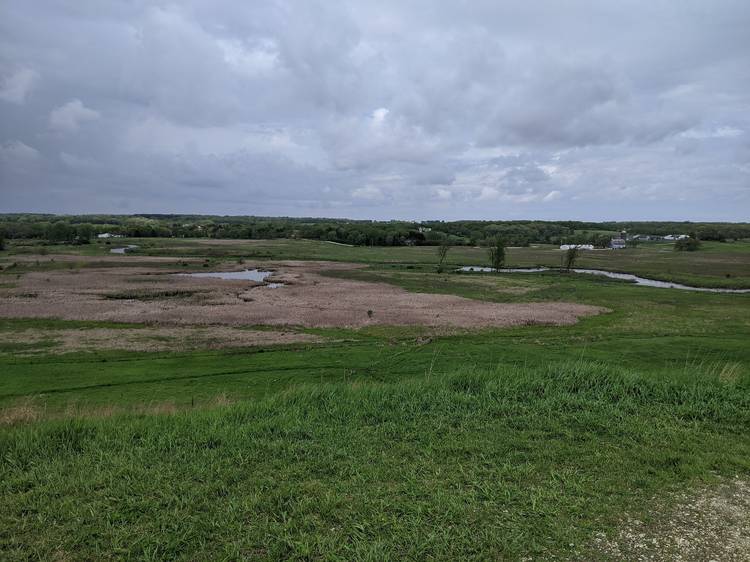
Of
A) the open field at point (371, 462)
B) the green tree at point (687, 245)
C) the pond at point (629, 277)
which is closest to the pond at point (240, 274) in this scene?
the pond at point (629, 277)

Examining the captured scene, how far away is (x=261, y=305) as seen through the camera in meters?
45.4

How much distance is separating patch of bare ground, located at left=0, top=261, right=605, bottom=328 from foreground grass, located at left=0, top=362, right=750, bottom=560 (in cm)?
2531

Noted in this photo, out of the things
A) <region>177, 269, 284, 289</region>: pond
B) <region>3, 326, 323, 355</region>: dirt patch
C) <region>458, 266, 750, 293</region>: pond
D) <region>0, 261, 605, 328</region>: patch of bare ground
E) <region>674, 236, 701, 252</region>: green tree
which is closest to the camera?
<region>3, 326, 323, 355</region>: dirt patch

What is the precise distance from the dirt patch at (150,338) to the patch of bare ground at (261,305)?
11.1ft

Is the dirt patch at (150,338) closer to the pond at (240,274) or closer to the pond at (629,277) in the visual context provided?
the pond at (240,274)

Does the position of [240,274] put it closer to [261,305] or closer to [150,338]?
[261,305]

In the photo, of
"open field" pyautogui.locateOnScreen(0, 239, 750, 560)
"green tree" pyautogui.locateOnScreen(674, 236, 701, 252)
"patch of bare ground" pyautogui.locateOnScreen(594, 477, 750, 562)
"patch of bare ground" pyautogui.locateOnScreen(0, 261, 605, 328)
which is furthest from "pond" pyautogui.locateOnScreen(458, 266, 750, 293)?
"green tree" pyautogui.locateOnScreen(674, 236, 701, 252)

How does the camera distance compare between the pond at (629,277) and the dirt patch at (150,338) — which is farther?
the pond at (629,277)

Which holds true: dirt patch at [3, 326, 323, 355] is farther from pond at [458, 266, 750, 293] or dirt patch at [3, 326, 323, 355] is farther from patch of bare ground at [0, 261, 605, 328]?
pond at [458, 266, 750, 293]

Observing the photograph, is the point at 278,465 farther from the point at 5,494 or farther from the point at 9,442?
the point at 9,442

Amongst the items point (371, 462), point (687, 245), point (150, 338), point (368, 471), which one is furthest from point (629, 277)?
point (368, 471)

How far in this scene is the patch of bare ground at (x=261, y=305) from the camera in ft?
126

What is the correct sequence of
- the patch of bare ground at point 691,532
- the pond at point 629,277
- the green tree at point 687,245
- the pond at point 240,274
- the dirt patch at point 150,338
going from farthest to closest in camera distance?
the green tree at point 687,245, the pond at point 240,274, the pond at point 629,277, the dirt patch at point 150,338, the patch of bare ground at point 691,532

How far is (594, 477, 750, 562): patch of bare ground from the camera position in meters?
6.02
